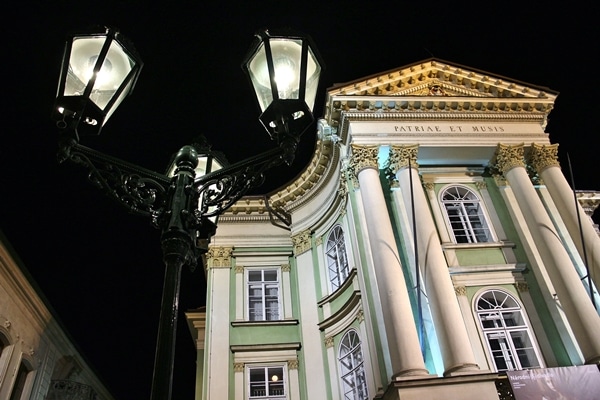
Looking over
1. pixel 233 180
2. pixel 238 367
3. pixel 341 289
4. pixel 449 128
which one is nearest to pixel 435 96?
pixel 449 128

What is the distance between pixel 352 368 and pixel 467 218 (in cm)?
602

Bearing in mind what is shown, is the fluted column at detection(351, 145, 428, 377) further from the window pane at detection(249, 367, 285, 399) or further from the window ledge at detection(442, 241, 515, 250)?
the window pane at detection(249, 367, 285, 399)

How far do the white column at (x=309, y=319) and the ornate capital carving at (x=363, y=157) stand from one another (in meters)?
4.64

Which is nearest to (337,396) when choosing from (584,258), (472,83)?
(584,258)

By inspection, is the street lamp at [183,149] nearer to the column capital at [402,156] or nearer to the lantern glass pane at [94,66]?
the lantern glass pane at [94,66]

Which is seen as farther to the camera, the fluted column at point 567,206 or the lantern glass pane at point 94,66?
the fluted column at point 567,206

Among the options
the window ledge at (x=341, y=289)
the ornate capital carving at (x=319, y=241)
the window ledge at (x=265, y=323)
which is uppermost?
the ornate capital carving at (x=319, y=241)

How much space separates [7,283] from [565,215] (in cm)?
1685

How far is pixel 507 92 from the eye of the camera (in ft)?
54.5

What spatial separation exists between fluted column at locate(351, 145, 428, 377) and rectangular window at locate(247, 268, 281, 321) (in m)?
6.17

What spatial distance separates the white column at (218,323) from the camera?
1556cm

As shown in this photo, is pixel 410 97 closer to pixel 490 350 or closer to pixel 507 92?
pixel 507 92

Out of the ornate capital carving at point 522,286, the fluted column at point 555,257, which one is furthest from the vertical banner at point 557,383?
the ornate capital carving at point 522,286

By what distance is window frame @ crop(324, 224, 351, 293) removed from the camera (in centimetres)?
1625
